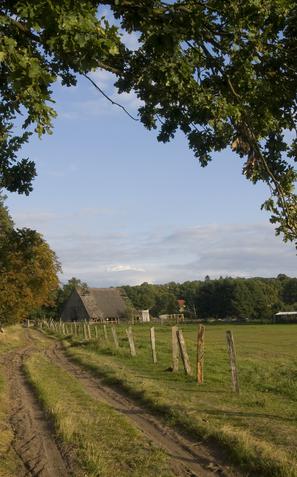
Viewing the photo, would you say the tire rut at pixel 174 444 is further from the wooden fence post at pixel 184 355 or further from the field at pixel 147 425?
the wooden fence post at pixel 184 355

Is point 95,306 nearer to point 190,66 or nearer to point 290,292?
point 290,292

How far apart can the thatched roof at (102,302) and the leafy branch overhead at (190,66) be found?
90.5 meters

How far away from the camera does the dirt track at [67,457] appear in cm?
731

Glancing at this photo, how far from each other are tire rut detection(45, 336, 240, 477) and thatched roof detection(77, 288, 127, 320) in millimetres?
84233

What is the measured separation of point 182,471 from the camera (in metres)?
7.12

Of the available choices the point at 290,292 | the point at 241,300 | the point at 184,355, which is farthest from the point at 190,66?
the point at 290,292

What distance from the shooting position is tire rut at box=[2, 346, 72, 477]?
7.44m

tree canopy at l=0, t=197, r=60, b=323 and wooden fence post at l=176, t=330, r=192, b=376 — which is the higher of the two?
tree canopy at l=0, t=197, r=60, b=323

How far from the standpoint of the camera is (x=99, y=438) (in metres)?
8.95

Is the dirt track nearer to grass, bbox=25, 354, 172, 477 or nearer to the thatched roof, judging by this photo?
grass, bbox=25, 354, 172, 477

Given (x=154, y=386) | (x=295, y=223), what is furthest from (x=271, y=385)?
(x=295, y=223)

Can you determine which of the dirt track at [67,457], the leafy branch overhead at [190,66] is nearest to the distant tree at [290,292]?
the dirt track at [67,457]

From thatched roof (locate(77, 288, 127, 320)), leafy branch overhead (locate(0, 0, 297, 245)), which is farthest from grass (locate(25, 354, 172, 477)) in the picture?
thatched roof (locate(77, 288, 127, 320))

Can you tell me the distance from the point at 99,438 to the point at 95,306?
9109cm
